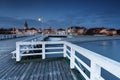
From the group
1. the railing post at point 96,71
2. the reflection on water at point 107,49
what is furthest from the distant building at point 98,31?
the railing post at point 96,71

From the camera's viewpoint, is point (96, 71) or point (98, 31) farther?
point (98, 31)

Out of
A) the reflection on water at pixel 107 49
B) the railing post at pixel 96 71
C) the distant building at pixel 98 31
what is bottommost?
the reflection on water at pixel 107 49

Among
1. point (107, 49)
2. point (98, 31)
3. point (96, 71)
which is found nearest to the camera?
point (96, 71)

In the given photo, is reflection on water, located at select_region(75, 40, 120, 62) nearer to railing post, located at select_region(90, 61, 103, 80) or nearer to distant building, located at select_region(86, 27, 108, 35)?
railing post, located at select_region(90, 61, 103, 80)

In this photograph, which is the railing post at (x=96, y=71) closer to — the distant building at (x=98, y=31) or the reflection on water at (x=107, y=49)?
the reflection on water at (x=107, y=49)

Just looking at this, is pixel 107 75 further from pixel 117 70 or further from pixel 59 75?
pixel 117 70

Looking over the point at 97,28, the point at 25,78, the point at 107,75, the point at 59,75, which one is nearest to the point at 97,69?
the point at 59,75

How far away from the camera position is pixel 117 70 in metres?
1.67

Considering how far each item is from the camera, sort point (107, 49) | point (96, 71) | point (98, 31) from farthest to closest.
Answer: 1. point (98, 31)
2. point (107, 49)
3. point (96, 71)

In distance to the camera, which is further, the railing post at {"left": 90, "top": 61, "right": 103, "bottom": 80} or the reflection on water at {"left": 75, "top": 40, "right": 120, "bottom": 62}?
the reflection on water at {"left": 75, "top": 40, "right": 120, "bottom": 62}

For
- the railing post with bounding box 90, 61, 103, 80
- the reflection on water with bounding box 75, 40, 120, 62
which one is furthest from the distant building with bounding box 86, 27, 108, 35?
the railing post with bounding box 90, 61, 103, 80

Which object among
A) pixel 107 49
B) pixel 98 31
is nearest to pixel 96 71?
pixel 107 49

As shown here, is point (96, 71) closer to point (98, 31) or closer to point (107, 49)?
point (107, 49)

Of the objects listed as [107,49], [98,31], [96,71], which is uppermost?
[98,31]
